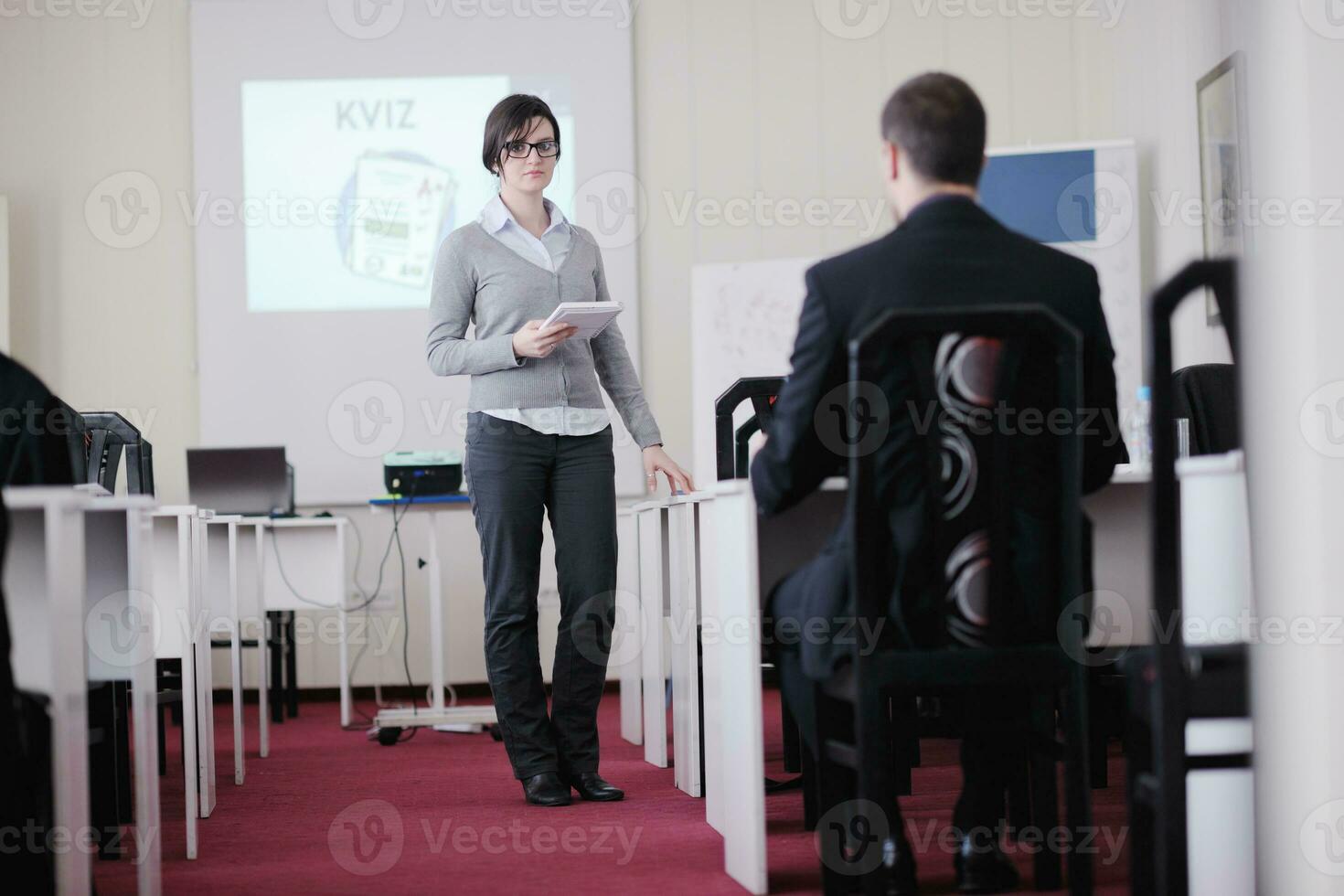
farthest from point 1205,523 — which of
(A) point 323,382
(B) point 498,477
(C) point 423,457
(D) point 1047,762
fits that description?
(A) point 323,382

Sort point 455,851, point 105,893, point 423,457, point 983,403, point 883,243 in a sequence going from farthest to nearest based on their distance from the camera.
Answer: point 423,457, point 455,851, point 105,893, point 883,243, point 983,403

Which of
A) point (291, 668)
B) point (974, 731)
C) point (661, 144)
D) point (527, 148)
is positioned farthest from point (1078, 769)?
point (661, 144)

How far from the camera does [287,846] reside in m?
2.71

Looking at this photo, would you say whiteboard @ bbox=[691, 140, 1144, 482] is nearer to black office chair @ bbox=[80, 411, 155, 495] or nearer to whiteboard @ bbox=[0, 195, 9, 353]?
black office chair @ bbox=[80, 411, 155, 495]

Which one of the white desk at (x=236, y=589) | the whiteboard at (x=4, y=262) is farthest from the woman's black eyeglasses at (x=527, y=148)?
the whiteboard at (x=4, y=262)

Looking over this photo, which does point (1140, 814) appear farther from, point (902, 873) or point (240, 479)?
point (240, 479)

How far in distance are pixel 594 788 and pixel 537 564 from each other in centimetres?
55

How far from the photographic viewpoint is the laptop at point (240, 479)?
4934mm

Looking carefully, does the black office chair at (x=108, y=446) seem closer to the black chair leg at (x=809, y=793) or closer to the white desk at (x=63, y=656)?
the white desk at (x=63, y=656)

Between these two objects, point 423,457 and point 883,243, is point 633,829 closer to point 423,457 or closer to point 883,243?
point 883,243

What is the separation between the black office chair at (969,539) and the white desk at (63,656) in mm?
1052

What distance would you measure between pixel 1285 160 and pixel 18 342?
17.2 ft

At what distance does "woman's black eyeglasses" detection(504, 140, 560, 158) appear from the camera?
10.1 feet

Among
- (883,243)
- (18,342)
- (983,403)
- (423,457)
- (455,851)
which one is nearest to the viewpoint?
(983,403)
